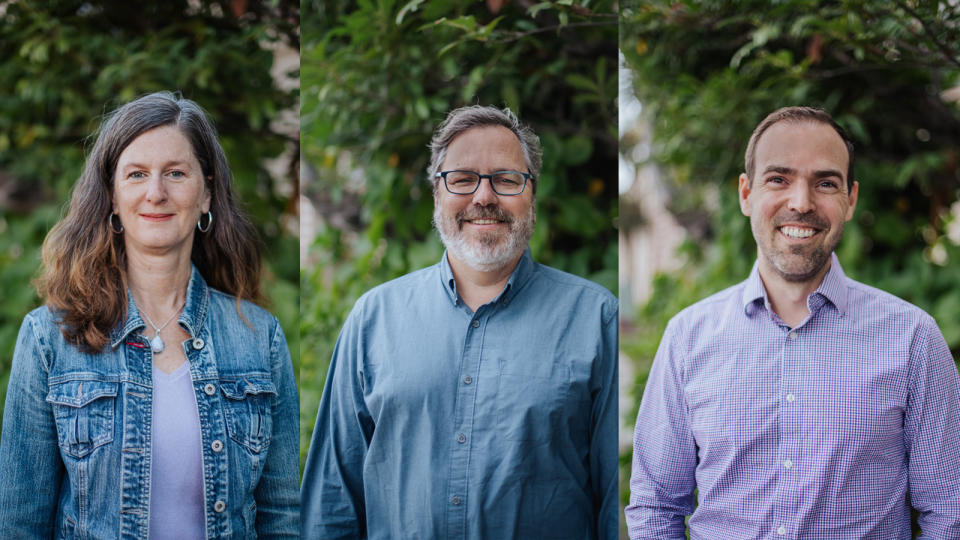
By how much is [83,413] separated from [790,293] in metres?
1.88

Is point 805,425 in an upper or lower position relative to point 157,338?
lower

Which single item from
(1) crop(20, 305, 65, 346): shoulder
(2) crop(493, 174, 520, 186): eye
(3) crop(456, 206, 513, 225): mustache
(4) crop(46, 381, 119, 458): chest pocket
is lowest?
(4) crop(46, 381, 119, 458): chest pocket

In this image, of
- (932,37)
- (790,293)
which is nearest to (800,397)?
(790,293)

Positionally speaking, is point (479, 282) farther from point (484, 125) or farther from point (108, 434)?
point (108, 434)

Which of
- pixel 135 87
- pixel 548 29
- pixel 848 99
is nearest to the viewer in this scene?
pixel 548 29

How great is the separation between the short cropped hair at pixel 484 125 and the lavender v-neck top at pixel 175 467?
2.96ft

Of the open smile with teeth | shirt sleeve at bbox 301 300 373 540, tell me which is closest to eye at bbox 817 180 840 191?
the open smile with teeth

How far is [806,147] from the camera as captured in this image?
2.04m

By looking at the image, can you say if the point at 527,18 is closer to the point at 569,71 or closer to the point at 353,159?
the point at 569,71

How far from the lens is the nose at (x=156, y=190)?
2.11 meters

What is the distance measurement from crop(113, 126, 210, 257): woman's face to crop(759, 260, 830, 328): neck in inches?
61.9

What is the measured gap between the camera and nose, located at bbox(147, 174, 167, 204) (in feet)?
6.93

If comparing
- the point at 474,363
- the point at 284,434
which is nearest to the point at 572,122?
the point at 474,363

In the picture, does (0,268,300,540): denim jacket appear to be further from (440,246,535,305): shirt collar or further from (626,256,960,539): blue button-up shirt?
(626,256,960,539): blue button-up shirt
